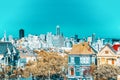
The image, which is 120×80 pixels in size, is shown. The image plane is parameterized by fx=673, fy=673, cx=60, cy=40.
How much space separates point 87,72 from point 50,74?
3985 mm

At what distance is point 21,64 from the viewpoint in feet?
249

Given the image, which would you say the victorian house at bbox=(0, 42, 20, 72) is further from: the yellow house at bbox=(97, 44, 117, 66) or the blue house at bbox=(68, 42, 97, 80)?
the yellow house at bbox=(97, 44, 117, 66)

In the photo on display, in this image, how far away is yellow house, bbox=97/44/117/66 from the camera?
68.3 metres

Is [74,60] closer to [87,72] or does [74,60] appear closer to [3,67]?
[87,72]

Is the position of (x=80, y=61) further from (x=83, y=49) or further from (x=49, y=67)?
(x=49, y=67)

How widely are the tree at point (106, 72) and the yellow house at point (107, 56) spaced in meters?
4.55

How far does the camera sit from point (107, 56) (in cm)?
6850

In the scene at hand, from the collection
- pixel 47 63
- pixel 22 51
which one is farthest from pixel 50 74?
pixel 22 51

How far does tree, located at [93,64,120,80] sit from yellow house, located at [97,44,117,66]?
455cm

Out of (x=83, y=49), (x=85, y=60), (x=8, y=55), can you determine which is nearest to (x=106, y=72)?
(x=85, y=60)

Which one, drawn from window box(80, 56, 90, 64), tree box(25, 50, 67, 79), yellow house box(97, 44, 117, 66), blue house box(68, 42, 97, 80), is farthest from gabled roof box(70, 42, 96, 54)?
tree box(25, 50, 67, 79)

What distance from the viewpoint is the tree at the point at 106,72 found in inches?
2429

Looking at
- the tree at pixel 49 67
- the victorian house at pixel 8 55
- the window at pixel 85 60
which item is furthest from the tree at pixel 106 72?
the victorian house at pixel 8 55

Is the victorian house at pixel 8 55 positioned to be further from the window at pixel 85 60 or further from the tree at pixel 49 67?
the window at pixel 85 60
